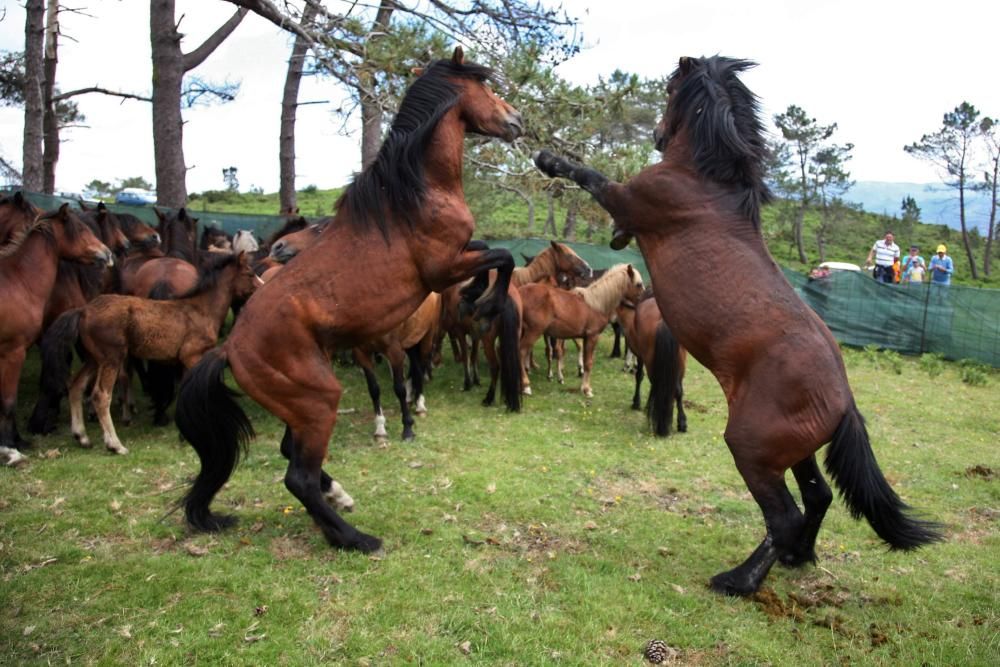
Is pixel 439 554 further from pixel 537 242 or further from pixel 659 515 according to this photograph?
pixel 537 242

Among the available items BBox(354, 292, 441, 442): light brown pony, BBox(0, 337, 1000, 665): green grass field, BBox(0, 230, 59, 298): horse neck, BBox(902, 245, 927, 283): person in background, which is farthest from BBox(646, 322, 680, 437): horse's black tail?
BBox(902, 245, 927, 283): person in background

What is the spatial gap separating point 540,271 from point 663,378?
4.77 m

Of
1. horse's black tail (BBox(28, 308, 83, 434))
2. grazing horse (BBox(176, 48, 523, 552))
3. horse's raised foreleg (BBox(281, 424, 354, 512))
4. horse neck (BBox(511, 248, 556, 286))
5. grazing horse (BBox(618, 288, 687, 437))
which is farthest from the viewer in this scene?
horse neck (BBox(511, 248, 556, 286))

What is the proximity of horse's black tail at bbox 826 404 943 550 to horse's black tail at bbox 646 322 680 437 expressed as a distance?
11.9 feet

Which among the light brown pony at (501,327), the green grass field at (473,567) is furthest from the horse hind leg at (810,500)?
the light brown pony at (501,327)

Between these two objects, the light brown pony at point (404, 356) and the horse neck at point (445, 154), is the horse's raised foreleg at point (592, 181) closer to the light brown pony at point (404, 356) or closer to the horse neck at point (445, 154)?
the horse neck at point (445, 154)

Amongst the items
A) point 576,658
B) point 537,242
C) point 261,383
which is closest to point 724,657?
point 576,658

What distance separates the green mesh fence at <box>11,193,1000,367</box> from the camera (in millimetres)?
14078

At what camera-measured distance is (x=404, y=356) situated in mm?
7961

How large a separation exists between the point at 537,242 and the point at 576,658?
512 inches

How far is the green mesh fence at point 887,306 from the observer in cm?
1408

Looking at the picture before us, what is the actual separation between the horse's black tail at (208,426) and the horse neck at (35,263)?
3.22 m

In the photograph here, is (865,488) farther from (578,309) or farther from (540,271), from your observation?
(540,271)

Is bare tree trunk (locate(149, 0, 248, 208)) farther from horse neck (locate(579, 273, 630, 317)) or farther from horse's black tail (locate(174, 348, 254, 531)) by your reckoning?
horse's black tail (locate(174, 348, 254, 531))
